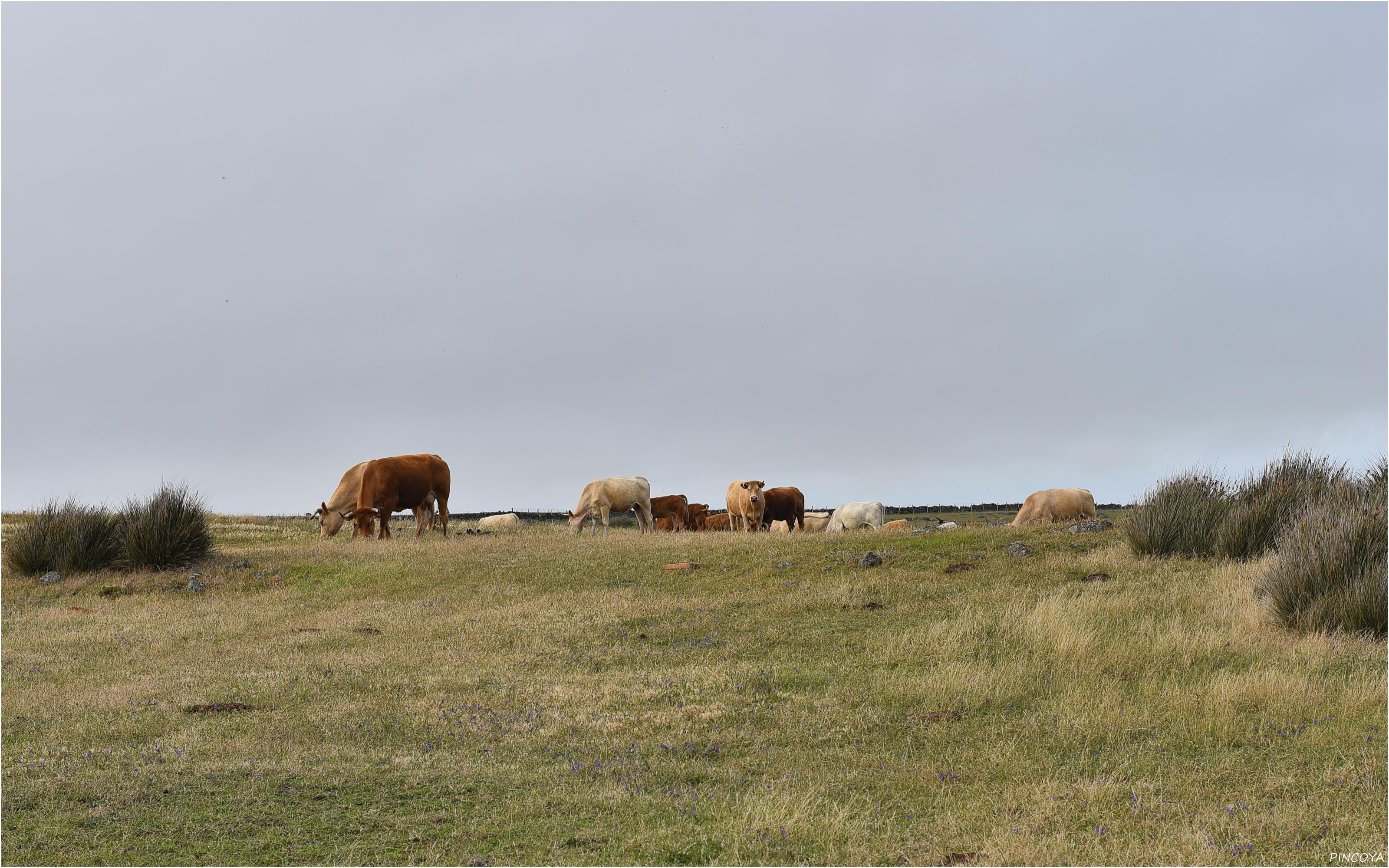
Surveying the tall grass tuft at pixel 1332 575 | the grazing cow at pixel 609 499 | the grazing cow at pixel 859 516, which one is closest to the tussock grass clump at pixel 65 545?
the grazing cow at pixel 609 499

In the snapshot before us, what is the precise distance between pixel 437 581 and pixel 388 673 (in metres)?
7.61

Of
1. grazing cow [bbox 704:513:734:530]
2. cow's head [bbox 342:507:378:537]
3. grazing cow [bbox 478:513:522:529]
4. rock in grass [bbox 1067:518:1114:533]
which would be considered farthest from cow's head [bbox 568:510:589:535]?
grazing cow [bbox 478:513:522:529]

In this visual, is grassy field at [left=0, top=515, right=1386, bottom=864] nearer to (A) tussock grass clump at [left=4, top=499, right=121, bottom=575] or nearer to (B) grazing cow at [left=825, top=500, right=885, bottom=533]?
(A) tussock grass clump at [left=4, top=499, right=121, bottom=575]

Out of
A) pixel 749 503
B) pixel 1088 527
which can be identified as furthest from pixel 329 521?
pixel 1088 527

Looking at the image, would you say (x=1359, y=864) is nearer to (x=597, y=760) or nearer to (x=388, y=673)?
(x=597, y=760)

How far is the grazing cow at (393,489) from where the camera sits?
30.3 m

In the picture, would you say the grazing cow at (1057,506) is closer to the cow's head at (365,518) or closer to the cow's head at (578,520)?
the cow's head at (578,520)

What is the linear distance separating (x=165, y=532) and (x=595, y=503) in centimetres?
1312

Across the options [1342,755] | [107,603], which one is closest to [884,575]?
[1342,755]

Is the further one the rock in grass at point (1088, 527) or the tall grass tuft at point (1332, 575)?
the rock in grass at point (1088, 527)

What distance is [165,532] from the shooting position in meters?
24.6

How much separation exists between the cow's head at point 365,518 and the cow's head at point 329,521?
1.34m

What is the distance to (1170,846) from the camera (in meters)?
6.74

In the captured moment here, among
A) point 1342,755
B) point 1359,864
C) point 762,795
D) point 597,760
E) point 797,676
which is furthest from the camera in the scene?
point 797,676
